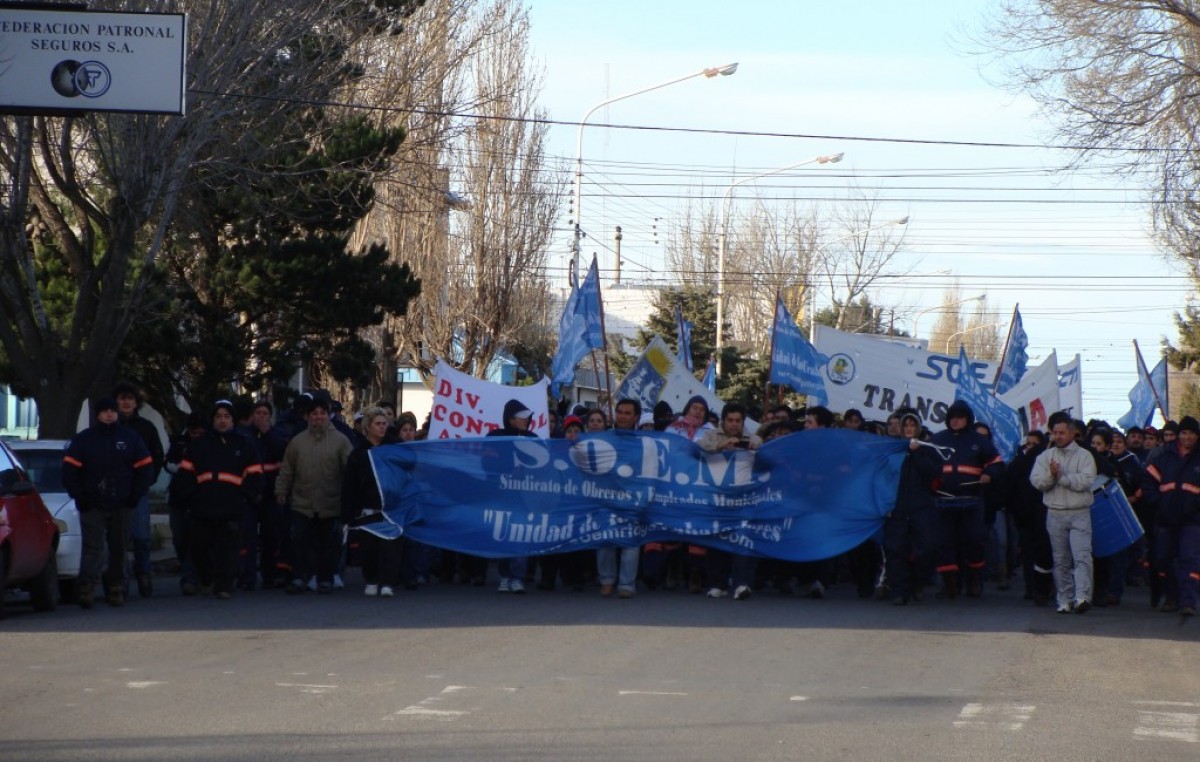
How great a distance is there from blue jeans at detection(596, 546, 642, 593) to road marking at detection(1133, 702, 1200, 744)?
21.2ft

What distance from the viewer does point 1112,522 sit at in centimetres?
1508

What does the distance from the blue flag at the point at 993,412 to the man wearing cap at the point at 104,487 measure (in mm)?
10211

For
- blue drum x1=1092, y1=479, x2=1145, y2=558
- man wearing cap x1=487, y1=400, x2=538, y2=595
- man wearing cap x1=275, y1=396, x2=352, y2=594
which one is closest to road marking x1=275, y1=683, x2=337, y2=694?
man wearing cap x1=275, y1=396, x2=352, y2=594

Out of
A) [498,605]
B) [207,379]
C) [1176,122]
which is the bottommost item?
[498,605]

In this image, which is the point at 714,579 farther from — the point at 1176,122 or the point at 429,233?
the point at 429,233

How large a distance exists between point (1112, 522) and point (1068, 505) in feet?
3.99

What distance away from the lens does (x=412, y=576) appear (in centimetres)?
1543

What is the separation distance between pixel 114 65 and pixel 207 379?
30.8 ft

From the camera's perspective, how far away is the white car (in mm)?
13648

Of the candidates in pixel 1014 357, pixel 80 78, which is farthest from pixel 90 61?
pixel 1014 357

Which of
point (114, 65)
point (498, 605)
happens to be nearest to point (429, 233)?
point (114, 65)

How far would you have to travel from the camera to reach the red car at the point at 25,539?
12188mm

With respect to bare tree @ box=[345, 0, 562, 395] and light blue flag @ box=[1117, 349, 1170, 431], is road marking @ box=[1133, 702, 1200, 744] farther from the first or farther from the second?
bare tree @ box=[345, 0, 562, 395]

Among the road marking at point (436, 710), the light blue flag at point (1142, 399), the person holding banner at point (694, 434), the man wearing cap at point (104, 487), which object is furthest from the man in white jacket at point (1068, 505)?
the light blue flag at point (1142, 399)
